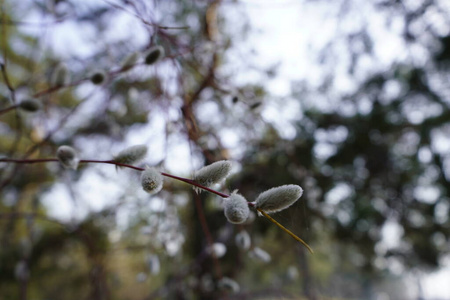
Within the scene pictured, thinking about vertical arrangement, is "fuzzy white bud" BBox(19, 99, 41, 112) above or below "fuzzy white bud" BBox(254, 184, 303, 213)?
below

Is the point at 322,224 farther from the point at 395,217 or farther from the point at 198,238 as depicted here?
the point at 198,238

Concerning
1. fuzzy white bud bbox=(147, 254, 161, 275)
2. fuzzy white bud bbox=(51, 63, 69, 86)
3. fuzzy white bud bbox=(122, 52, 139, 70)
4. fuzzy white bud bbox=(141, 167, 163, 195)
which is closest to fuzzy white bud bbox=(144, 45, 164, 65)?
fuzzy white bud bbox=(122, 52, 139, 70)

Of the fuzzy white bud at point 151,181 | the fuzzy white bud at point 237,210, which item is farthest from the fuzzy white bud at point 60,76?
the fuzzy white bud at point 237,210

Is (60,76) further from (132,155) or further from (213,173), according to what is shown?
(213,173)

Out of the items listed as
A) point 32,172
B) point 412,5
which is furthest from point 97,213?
point 412,5

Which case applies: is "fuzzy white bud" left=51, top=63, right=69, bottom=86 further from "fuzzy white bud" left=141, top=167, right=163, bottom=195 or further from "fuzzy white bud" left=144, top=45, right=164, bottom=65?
"fuzzy white bud" left=141, top=167, right=163, bottom=195

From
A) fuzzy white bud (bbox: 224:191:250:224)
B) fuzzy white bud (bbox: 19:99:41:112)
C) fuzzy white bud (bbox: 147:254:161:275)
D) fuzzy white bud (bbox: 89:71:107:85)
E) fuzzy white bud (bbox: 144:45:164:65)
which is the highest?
fuzzy white bud (bbox: 144:45:164:65)

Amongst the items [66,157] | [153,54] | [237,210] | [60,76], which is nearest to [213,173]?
[237,210]
